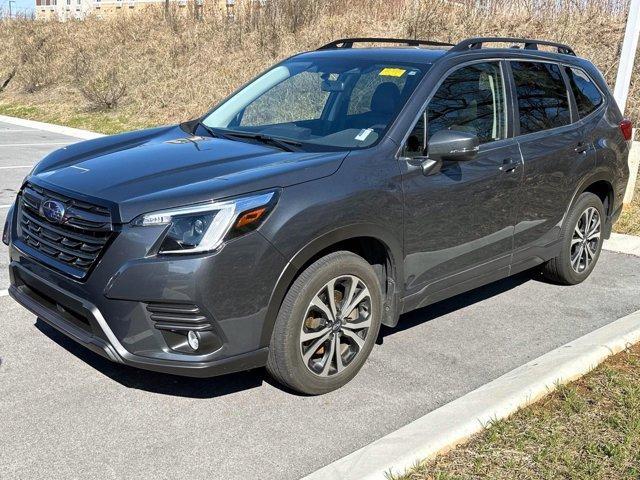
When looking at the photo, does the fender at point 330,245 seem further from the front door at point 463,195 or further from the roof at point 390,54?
the roof at point 390,54

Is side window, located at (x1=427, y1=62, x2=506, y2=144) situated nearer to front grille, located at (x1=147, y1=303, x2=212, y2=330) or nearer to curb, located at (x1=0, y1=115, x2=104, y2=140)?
front grille, located at (x1=147, y1=303, x2=212, y2=330)

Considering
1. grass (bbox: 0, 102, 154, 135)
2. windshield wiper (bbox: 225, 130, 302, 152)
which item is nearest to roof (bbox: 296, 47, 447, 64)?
windshield wiper (bbox: 225, 130, 302, 152)

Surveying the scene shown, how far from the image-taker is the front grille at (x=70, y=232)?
3436 millimetres

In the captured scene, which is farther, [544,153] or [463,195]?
[544,153]

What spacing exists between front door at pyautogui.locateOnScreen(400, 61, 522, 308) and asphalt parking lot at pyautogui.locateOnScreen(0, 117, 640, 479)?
0.46 m

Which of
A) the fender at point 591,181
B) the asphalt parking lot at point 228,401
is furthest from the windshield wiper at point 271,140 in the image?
the fender at point 591,181

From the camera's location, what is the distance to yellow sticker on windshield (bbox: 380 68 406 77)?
4.54 meters

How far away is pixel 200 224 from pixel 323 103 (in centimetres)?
190

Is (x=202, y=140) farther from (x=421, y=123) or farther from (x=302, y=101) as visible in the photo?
(x=421, y=123)

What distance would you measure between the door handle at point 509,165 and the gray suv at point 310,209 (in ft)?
0.04

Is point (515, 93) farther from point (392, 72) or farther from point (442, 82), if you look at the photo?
point (392, 72)

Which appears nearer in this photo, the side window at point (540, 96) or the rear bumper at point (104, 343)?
the rear bumper at point (104, 343)

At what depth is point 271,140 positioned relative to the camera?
4.37 meters

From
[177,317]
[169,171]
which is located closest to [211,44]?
[169,171]
